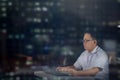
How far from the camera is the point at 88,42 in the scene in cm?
342

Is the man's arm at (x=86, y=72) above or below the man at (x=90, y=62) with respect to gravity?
below

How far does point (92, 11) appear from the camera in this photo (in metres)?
3.39

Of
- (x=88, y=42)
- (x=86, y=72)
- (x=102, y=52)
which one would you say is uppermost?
(x=88, y=42)

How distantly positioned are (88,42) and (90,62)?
229 mm

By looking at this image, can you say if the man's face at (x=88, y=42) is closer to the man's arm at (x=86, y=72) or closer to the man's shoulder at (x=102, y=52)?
the man's shoulder at (x=102, y=52)

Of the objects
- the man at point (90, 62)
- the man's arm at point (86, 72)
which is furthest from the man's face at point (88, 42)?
the man's arm at point (86, 72)

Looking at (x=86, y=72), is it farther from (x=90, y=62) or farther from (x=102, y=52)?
(x=102, y=52)

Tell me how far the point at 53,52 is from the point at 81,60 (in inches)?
12.8

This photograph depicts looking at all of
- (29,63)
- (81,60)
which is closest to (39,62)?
(29,63)

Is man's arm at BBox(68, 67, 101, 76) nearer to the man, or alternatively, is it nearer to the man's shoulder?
the man

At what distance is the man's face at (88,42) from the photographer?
3.40 metres

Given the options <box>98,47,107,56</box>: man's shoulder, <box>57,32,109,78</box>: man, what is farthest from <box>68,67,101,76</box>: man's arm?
<box>98,47,107,56</box>: man's shoulder

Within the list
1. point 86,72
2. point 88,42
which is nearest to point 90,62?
point 86,72

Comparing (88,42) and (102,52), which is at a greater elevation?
(88,42)
